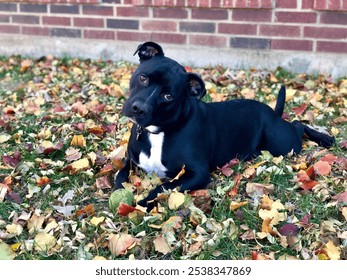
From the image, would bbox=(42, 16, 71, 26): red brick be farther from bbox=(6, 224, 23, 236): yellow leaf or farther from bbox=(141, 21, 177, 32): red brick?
bbox=(6, 224, 23, 236): yellow leaf

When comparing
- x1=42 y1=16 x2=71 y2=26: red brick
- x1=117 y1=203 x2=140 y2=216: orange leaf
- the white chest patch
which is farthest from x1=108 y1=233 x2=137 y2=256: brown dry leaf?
x1=42 y1=16 x2=71 y2=26: red brick

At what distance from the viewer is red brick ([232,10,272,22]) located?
561 centimetres

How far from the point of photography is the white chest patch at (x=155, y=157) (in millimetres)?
3199

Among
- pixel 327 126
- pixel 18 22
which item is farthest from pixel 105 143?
pixel 18 22

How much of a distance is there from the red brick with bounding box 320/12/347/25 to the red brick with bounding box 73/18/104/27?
265 centimetres

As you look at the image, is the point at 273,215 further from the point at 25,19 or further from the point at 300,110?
the point at 25,19

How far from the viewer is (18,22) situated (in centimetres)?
668

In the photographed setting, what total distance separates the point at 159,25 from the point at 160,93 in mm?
3251

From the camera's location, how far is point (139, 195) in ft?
10.1

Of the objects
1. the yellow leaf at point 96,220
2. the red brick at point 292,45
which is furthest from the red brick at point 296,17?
the yellow leaf at point 96,220

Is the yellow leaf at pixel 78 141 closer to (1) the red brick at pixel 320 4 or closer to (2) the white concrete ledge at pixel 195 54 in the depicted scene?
(2) the white concrete ledge at pixel 195 54

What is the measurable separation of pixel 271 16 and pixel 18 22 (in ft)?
10.9

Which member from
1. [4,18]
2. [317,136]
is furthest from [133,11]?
[317,136]

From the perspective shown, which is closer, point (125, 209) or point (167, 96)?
point (125, 209)
